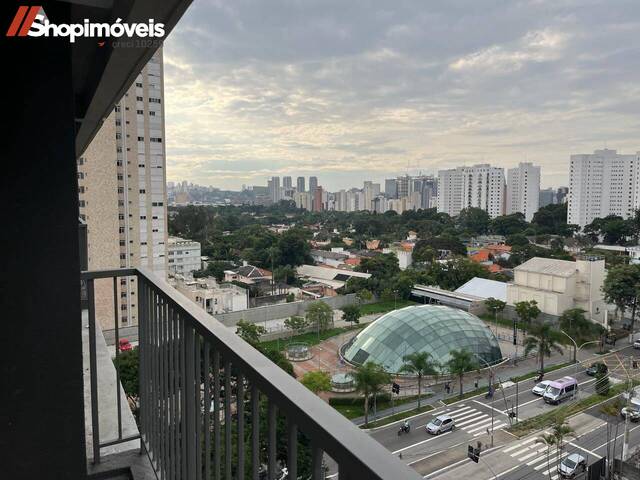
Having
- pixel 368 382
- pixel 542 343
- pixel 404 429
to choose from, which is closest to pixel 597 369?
pixel 542 343

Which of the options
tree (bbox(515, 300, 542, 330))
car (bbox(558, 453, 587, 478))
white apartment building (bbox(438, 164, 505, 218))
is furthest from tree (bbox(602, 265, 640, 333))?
white apartment building (bbox(438, 164, 505, 218))

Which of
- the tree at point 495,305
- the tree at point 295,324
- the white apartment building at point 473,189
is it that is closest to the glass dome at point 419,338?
the tree at point 295,324

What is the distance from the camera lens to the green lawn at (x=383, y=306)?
20.8 m

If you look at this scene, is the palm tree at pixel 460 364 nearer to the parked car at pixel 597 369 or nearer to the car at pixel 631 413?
the parked car at pixel 597 369

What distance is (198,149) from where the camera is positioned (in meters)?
28.6

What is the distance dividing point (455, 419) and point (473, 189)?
46809 mm

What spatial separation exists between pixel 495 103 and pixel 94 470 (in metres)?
46.3

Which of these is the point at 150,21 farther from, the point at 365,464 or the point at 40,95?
the point at 365,464

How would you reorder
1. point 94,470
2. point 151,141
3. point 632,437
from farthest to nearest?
point 151,141 → point 632,437 → point 94,470

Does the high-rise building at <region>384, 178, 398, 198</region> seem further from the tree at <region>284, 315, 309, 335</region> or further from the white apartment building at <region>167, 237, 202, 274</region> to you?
the tree at <region>284, 315, 309, 335</region>

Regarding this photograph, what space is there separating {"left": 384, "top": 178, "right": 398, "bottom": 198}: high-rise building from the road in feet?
192

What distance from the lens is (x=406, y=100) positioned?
37.4m

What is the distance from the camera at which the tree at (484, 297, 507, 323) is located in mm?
19141

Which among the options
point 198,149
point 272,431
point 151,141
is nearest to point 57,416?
point 272,431
